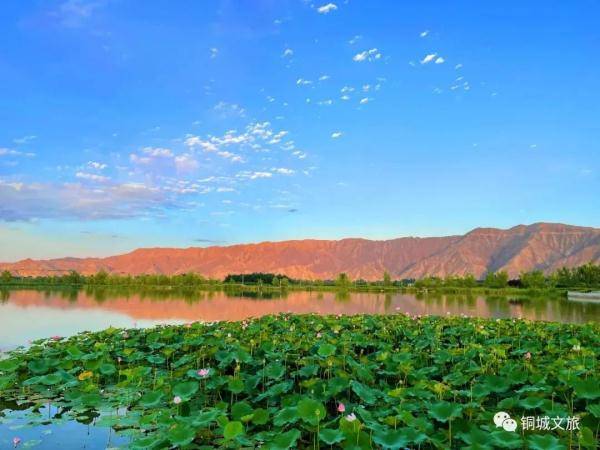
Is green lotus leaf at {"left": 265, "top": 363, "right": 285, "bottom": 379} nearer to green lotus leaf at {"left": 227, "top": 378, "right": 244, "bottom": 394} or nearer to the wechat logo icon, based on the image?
green lotus leaf at {"left": 227, "top": 378, "right": 244, "bottom": 394}

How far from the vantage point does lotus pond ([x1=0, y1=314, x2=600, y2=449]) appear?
13.4 feet

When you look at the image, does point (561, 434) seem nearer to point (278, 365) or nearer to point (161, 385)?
point (278, 365)

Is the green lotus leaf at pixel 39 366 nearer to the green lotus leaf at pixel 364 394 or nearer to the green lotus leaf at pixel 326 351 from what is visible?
the green lotus leaf at pixel 326 351

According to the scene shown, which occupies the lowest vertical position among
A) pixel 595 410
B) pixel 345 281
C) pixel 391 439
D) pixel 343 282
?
pixel 343 282

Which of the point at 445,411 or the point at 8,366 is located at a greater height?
the point at 445,411

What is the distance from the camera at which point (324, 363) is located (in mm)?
6336

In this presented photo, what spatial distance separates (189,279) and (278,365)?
329 ft

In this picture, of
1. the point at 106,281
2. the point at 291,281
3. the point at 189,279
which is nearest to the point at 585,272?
the point at 291,281

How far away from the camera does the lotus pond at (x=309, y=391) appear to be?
13.4ft

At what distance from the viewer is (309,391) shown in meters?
5.52

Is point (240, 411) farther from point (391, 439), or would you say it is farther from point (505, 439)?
point (505, 439)

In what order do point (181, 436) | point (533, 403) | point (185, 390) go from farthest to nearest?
point (185, 390), point (533, 403), point (181, 436)

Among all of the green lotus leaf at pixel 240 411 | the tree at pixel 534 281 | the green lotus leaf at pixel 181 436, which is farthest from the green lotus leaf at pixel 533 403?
the tree at pixel 534 281

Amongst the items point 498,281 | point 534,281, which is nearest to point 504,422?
point 534,281
